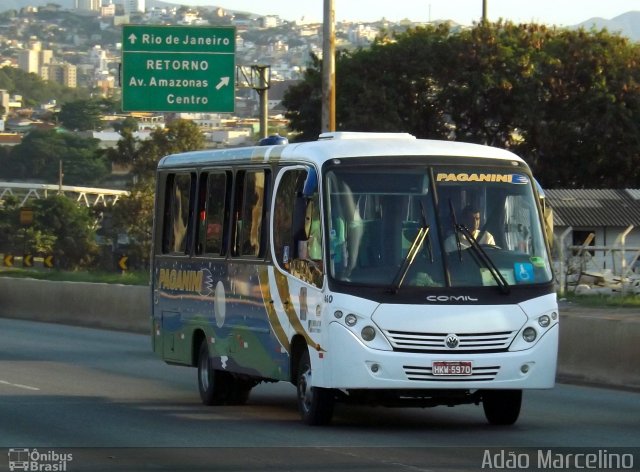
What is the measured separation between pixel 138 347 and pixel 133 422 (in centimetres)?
1107

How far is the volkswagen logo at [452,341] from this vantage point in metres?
13.1

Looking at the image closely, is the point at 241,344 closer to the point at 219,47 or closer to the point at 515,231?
the point at 515,231

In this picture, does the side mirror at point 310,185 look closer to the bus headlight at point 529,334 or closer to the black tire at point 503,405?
the bus headlight at point 529,334

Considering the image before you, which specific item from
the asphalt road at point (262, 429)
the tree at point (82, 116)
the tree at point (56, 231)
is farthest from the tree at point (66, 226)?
the asphalt road at point (262, 429)

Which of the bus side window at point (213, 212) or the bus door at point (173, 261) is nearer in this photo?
the bus side window at point (213, 212)

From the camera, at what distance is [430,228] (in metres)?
13.6

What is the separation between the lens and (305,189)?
1372 centimetres

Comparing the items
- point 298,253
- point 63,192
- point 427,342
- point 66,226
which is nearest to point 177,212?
point 298,253

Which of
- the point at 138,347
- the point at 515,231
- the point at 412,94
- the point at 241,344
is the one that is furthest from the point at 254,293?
the point at 412,94

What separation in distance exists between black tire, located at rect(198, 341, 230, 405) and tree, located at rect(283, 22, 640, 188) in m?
44.1

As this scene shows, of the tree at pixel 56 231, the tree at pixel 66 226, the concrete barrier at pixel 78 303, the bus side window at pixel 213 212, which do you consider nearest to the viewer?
the bus side window at pixel 213 212

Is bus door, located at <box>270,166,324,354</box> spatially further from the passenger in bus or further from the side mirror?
the passenger in bus

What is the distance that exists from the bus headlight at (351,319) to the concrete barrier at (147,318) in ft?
18.4

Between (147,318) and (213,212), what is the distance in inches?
523
